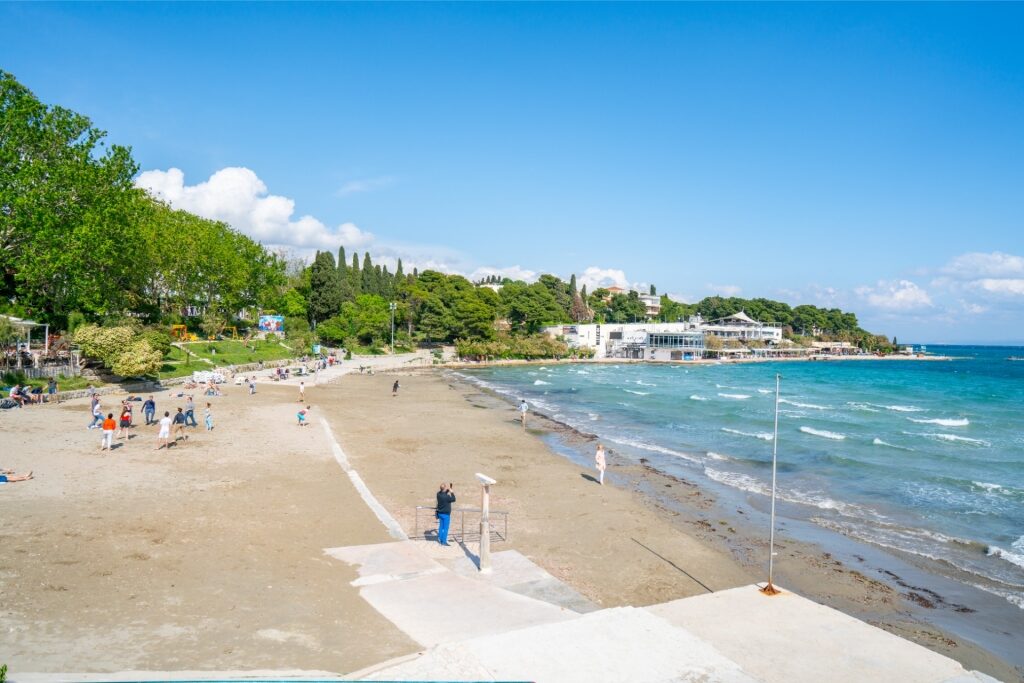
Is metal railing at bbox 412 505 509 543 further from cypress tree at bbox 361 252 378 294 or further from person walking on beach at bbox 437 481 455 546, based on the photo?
cypress tree at bbox 361 252 378 294

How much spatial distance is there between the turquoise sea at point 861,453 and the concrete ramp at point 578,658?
31.9 feet

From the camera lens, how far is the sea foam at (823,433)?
3297 centimetres

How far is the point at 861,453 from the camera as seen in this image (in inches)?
1142

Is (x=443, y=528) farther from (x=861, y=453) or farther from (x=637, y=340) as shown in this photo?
(x=637, y=340)

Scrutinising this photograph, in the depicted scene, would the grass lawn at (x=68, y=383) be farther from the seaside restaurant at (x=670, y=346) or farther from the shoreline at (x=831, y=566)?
the seaside restaurant at (x=670, y=346)

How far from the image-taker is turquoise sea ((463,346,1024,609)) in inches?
689

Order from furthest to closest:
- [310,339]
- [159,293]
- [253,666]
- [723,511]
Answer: [310,339], [159,293], [723,511], [253,666]

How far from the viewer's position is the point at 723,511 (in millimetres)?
19344

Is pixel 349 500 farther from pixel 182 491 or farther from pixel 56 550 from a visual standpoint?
pixel 56 550

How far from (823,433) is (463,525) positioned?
27.1 meters

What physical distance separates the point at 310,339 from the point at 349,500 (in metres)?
61.6

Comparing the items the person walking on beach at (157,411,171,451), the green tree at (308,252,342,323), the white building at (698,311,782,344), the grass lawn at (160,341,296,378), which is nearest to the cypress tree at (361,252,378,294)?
the green tree at (308,252,342,323)

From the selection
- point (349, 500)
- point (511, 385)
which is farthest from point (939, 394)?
point (349, 500)

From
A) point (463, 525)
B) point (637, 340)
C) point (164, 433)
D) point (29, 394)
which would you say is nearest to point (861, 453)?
point (463, 525)
